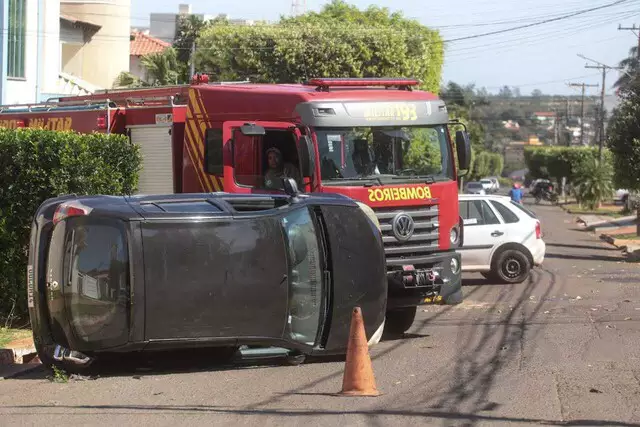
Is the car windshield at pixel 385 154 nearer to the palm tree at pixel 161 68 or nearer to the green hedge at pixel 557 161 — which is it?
the palm tree at pixel 161 68

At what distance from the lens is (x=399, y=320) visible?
12602mm

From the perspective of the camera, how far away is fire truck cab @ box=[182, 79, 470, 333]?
11586 mm

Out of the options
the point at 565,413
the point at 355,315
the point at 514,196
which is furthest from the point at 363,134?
the point at 514,196

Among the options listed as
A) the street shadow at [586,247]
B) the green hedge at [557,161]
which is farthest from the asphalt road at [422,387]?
the green hedge at [557,161]

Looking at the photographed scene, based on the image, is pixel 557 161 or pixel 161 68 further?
pixel 557 161

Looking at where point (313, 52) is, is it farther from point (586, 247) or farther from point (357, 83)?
point (357, 83)

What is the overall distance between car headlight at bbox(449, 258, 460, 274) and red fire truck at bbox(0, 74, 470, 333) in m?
0.02

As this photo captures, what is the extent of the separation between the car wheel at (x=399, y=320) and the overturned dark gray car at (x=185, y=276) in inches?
96.1

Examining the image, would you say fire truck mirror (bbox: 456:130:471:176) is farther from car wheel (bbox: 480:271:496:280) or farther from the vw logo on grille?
car wheel (bbox: 480:271:496:280)

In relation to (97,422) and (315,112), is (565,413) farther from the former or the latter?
(315,112)

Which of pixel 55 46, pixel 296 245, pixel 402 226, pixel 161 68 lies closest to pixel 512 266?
pixel 402 226

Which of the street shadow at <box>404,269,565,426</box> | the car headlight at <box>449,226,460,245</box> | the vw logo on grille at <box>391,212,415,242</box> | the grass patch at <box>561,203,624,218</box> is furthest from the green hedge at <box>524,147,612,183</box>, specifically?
the vw logo on grille at <box>391,212,415,242</box>

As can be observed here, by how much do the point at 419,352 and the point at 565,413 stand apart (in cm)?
340

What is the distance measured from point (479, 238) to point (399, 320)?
6.56m
